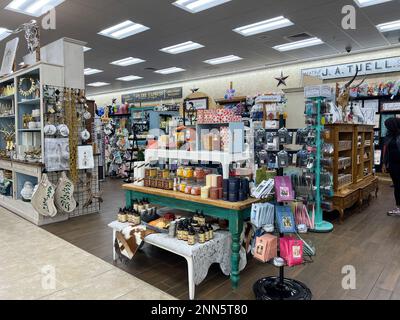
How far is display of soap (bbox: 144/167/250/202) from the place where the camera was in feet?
8.26

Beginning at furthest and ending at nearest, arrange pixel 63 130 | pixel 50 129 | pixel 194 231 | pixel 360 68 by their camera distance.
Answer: pixel 360 68 → pixel 63 130 → pixel 50 129 → pixel 194 231

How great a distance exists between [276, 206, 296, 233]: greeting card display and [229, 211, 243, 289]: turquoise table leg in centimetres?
35

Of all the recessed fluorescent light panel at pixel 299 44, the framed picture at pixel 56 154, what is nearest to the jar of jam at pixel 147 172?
the framed picture at pixel 56 154

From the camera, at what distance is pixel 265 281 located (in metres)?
2.56

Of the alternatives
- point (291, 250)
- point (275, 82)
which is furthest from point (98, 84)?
point (291, 250)

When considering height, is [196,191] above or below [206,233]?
above

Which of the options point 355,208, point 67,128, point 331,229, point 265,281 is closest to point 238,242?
point 265,281

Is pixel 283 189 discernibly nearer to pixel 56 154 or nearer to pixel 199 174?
pixel 199 174

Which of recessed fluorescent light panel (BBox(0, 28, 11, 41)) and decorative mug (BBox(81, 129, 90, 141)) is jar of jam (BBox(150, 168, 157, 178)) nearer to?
decorative mug (BBox(81, 129, 90, 141))

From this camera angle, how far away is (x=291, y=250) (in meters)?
2.22

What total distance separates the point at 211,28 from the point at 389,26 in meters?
3.62
